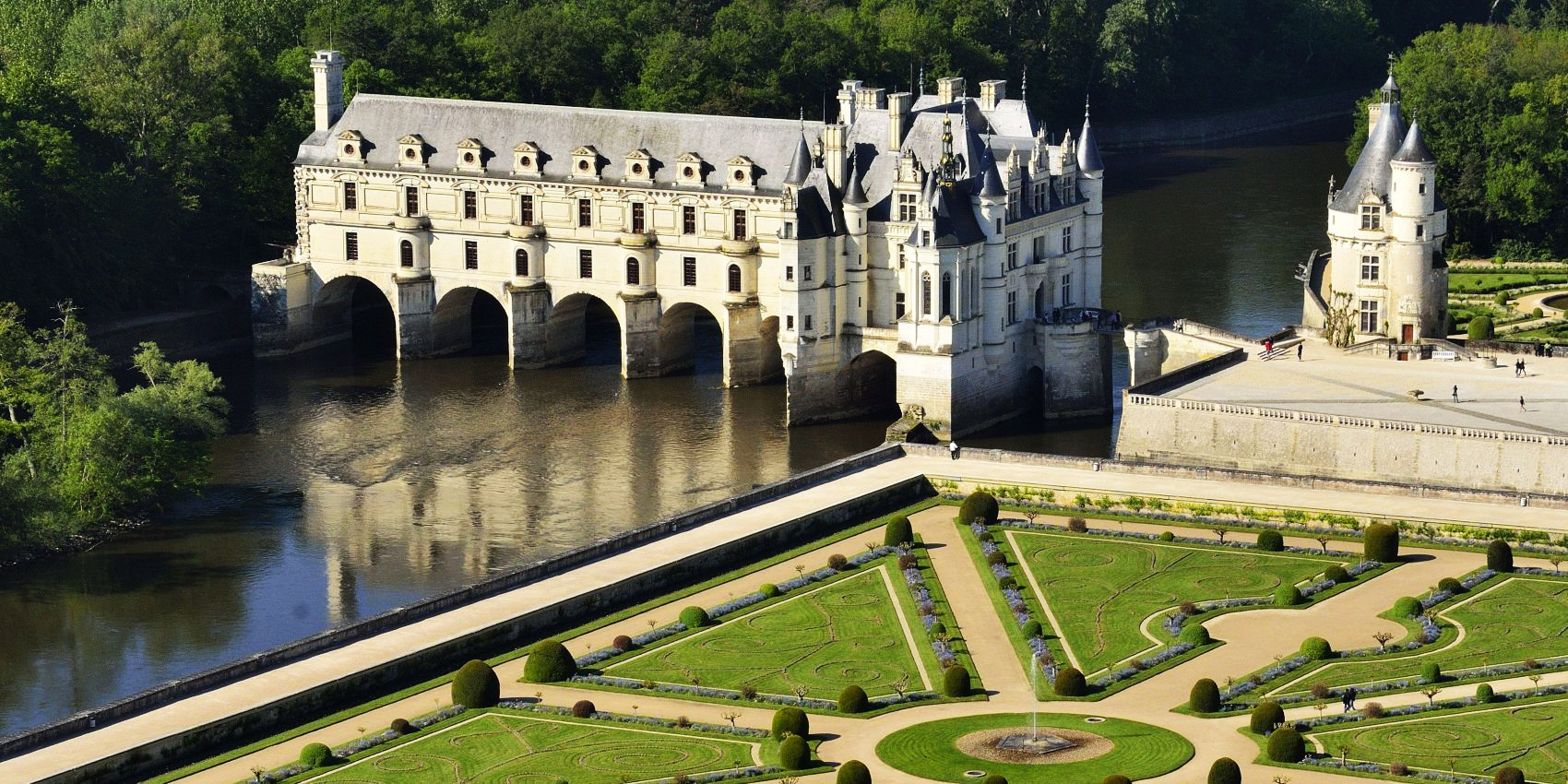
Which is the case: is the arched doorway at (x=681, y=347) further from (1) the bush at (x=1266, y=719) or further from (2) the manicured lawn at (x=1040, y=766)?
(1) the bush at (x=1266, y=719)

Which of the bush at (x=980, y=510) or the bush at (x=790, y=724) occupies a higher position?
the bush at (x=980, y=510)

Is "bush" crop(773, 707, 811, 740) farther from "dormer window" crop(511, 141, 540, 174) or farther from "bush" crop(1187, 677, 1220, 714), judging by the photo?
"dormer window" crop(511, 141, 540, 174)

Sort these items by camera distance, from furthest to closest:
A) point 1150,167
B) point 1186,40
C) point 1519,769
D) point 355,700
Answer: point 1186,40 < point 1150,167 < point 355,700 < point 1519,769

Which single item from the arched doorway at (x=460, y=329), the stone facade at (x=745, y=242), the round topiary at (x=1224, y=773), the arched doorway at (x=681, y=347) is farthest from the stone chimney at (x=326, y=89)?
the round topiary at (x=1224, y=773)

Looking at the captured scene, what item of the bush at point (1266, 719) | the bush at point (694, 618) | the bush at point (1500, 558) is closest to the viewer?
the bush at point (1266, 719)

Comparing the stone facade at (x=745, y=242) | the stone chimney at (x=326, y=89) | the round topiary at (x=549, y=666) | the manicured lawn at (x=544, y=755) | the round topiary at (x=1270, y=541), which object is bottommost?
the manicured lawn at (x=544, y=755)

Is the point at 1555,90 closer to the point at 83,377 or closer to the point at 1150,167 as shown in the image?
the point at 1150,167

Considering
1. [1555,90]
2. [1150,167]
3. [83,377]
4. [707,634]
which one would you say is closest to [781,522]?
[707,634]
